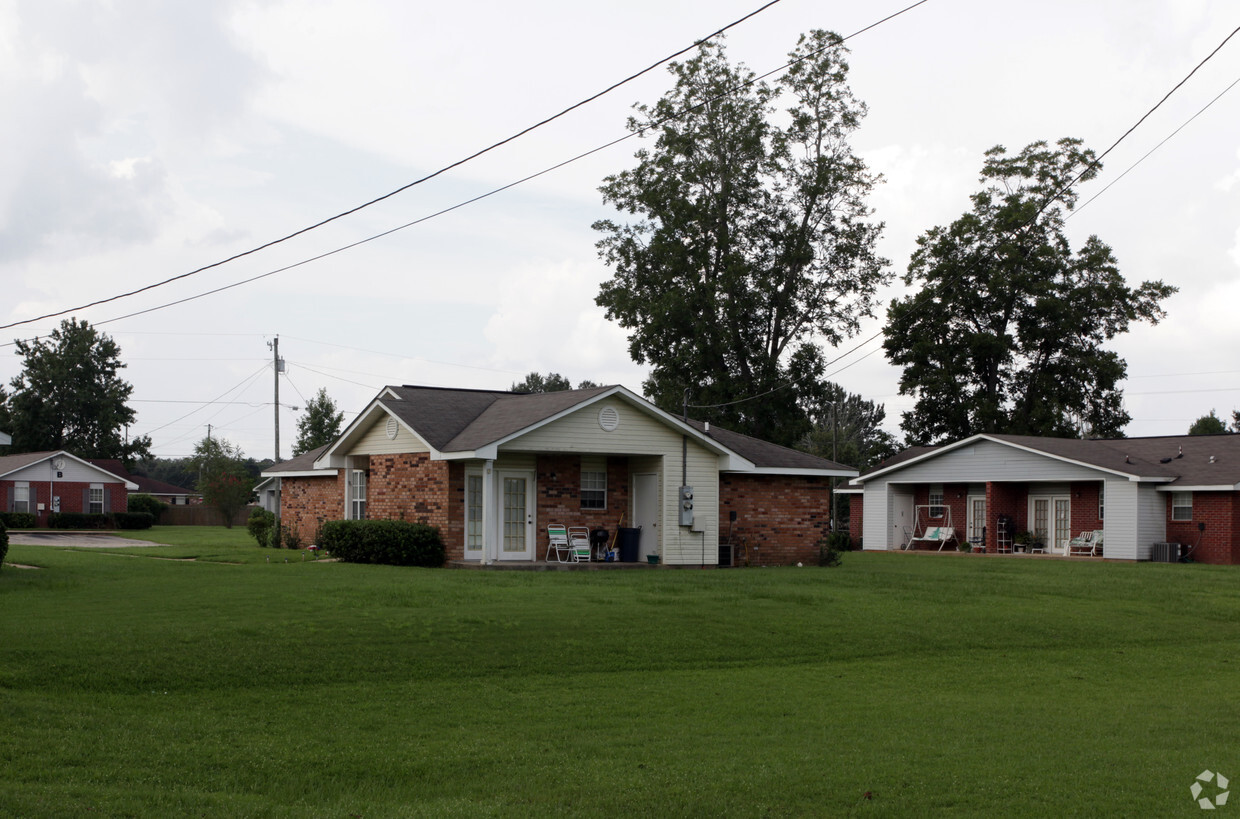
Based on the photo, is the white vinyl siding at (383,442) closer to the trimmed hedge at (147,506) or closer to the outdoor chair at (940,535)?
the outdoor chair at (940,535)

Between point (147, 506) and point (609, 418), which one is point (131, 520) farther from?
point (609, 418)

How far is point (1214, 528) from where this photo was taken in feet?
114

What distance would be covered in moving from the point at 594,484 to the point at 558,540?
1.68m

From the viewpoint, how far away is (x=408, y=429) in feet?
82.4

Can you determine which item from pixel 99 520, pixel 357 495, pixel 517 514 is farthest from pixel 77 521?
pixel 517 514

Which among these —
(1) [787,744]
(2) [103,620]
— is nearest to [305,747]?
(1) [787,744]

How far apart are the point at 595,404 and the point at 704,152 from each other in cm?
2174

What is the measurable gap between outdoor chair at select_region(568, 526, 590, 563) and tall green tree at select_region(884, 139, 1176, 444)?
28241 millimetres

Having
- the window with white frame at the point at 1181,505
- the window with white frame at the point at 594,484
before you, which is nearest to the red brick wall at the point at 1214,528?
the window with white frame at the point at 1181,505

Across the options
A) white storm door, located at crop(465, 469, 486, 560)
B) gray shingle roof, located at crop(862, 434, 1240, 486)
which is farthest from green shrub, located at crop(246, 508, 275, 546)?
gray shingle roof, located at crop(862, 434, 1240, 486)

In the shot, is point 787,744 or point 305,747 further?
point 787,744

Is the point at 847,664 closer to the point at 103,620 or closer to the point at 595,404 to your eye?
the point at 103,620

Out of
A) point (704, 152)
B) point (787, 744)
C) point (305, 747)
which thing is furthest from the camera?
point (704, 152)

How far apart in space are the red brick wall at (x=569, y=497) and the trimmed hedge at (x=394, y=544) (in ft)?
8.08
